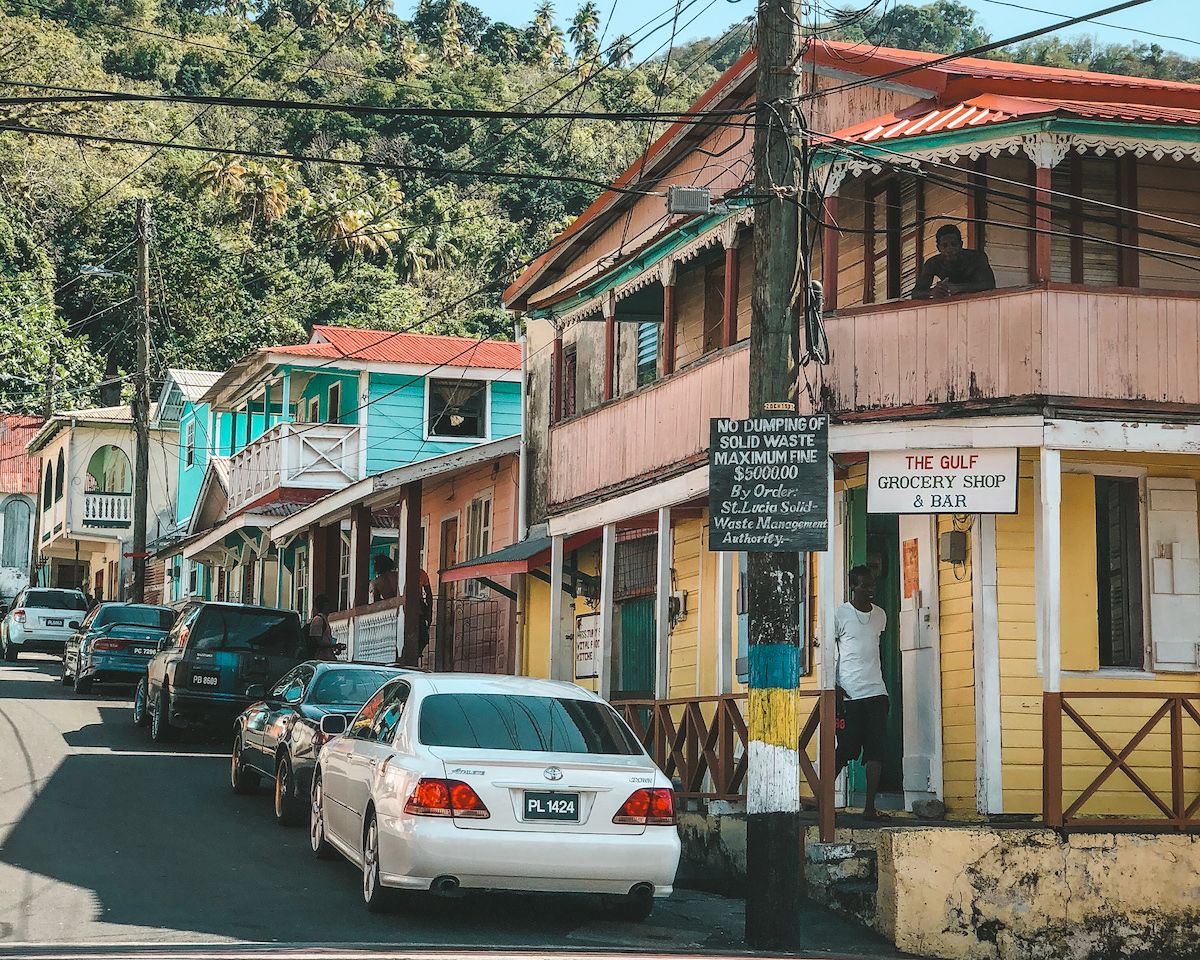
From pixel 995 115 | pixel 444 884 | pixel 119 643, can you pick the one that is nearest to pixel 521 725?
pixel 444 884

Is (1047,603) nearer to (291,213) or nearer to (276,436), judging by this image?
(276,436)

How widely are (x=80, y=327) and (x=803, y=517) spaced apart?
168 feet

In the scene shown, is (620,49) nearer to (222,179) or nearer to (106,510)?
(106,510)

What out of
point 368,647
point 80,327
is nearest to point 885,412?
point 368,647

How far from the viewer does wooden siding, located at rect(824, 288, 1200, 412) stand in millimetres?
12977

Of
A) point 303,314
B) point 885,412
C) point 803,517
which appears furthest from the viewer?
point 303,314

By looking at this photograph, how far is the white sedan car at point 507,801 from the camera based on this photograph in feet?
32.9

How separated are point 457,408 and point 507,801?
22.7m

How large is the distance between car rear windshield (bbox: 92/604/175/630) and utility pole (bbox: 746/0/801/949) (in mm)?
19333

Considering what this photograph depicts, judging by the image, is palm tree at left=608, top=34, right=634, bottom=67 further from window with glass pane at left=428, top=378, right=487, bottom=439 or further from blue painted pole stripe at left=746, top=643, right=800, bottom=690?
window with glass pane at left=428, top=378, right=487, bottom=439

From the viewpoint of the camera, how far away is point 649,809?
34.3 ft

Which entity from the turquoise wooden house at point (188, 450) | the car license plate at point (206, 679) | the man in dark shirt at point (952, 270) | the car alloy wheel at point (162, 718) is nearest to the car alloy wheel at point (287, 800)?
the car license plate at point (206, 679)

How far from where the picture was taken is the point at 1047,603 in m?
12.3

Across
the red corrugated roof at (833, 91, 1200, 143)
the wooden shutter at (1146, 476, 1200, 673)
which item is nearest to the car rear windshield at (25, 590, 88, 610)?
the red corrugated roof at (833, 91, 1200, 143)
